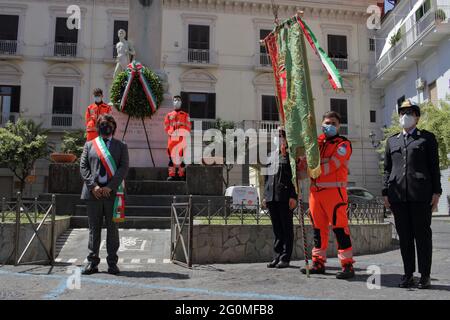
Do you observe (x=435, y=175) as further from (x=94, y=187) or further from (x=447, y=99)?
(x=447, y=99)

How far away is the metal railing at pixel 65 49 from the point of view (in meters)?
30.1

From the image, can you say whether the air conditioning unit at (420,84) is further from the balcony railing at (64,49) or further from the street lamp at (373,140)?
the balcony railing at (64,49)

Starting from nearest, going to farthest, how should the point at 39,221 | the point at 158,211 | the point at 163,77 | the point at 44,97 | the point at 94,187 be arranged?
the point at 94,187
the point at 39,221
the point at 158,211
the point at 163,77
the point at 44,97

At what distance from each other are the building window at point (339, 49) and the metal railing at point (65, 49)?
1744 centimetres

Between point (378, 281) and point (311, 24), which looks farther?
point (311, 24)

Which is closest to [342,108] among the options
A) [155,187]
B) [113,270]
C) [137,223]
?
[155,187]

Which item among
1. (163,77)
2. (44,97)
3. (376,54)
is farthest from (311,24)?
(163,77)

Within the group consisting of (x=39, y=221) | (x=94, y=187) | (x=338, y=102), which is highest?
(x=338, y=102)

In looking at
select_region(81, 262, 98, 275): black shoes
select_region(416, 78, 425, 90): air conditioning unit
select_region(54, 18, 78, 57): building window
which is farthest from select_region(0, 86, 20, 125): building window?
select_region(81, 262, 98, 275): black shoes

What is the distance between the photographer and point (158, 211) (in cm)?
996

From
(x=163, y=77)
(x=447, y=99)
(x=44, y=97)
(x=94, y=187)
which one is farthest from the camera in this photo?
(x=44, y=97)

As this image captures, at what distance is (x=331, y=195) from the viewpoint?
5559 millimetres

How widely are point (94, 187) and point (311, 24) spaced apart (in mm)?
29399

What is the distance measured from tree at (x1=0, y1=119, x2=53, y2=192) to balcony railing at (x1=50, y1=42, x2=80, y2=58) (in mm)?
5343
